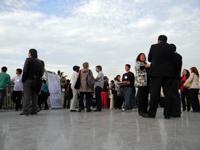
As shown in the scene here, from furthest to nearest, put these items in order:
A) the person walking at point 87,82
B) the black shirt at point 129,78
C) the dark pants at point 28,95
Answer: the black shirt at point 129,78 → the person walking at point 87,82 → the dark pants at point 28,95

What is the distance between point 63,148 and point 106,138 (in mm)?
1002

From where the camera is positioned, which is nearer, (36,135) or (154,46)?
(36,135)

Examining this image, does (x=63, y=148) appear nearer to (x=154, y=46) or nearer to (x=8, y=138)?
(x=8, y=138)

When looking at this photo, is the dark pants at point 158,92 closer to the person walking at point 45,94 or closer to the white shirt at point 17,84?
the white shirt at point 17,84

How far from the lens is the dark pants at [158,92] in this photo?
29.6 feet

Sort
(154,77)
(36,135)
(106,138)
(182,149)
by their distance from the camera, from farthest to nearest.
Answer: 1. (154,77)
2. (36,135)
3. (106,138)
4. (182,149)

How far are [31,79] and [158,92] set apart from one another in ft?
14.0

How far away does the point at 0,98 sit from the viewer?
14.6 meters

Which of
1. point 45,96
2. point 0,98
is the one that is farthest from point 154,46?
point 45,96

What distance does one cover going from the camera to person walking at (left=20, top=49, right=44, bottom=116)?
1148 centimetres

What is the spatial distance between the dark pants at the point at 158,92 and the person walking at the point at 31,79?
395 cm

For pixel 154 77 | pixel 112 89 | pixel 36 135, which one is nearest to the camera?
pixel 36 135

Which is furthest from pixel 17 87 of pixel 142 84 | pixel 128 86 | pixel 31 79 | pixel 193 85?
pixel 142 84

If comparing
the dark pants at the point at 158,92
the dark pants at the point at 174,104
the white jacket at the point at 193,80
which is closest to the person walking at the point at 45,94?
the white jacket at the point at 193,80
